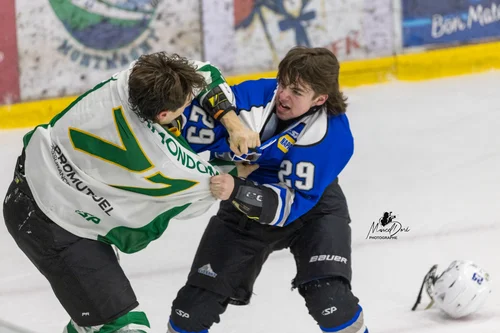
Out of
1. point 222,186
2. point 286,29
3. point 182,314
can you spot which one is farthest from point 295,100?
point 286,29

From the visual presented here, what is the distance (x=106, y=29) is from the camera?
5387 mm

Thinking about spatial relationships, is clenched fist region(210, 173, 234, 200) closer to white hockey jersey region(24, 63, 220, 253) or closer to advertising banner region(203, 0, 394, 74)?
white hockey jersey region(24, 63, 220, 253)

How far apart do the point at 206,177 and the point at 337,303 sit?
565 millimetres

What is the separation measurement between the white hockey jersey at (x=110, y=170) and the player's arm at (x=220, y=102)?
0.50 ft

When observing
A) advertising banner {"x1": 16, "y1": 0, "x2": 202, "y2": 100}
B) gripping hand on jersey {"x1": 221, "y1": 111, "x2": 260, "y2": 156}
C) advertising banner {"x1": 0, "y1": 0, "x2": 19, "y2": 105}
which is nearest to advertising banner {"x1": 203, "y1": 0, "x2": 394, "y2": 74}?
advertising banner {"x1": 16, "y1": 0, "x2": 202, "y2": 100}

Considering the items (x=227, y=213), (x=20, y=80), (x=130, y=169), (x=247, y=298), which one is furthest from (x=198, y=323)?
(x=20, y=80)

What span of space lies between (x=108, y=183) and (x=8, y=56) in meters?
2.55

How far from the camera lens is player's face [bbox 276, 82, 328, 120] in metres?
3.06

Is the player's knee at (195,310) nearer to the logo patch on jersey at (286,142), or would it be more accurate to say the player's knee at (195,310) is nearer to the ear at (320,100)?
the logo patch on jersey at (286,142)

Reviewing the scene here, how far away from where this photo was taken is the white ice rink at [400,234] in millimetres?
3609

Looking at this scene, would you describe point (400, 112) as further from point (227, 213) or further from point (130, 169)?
point (130, 169)

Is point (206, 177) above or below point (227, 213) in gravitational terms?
above

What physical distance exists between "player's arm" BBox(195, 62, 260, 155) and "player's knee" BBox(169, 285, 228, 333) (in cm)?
48

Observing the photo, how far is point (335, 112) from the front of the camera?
3.15 metres
